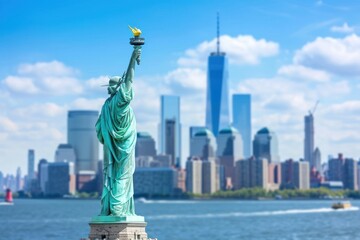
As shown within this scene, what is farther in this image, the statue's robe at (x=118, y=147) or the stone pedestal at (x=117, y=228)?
the statue's robe at (x=118, y=147)

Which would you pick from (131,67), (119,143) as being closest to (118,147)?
(119,143)

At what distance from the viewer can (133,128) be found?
1133 inches

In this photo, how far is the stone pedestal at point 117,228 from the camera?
90.1 feet

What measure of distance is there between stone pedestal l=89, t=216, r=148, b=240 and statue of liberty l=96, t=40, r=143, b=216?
68 centimetres

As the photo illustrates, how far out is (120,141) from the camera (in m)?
28.6

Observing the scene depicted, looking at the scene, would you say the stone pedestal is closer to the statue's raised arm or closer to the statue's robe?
the statue's robe

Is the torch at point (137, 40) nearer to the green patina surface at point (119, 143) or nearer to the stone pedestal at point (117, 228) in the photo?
the green patina surface at point (119, 143)

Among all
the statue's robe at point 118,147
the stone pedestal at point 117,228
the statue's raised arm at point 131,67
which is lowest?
the stone pedestal at point 117,228

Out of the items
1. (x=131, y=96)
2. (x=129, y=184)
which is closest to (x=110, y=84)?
(x=131, y=96)

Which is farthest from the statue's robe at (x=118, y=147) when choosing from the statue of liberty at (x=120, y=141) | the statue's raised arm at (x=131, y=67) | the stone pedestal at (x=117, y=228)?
the stone pedestal at (x=117, y=228)

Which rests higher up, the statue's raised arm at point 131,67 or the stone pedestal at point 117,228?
the statue's raised arm at point 131,67

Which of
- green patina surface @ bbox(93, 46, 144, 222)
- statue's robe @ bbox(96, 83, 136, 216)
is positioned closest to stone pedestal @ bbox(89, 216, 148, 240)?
green patina surface @ bbox(93, 46, 144, 222)

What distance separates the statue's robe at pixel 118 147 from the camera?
93.1 feet

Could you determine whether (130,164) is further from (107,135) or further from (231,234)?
(231,234)
